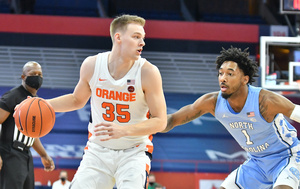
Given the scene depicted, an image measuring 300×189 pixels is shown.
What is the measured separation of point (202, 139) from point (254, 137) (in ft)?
28.0

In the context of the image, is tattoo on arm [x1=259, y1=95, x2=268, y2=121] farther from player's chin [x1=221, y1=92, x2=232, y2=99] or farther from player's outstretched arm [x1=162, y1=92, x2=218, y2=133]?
player's outstretched arm [x1=162, y1=92, x2=218, y2=133]

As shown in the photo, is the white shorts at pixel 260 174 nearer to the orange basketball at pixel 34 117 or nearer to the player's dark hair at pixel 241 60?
the player's dark hair at pixel 241 60

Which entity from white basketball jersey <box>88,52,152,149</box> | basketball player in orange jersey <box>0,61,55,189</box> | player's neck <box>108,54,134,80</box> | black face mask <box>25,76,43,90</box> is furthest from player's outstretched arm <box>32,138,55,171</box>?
player's neck <box>108,54,134,80</box>

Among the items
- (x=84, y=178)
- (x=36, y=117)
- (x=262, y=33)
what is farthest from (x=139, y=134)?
(x=262, y=33)

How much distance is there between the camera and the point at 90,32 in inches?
498

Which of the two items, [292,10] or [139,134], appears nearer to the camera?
[139,134]

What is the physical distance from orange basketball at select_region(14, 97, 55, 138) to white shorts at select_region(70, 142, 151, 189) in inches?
17.3

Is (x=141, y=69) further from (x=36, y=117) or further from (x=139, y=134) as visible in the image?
(x=36, y=117)

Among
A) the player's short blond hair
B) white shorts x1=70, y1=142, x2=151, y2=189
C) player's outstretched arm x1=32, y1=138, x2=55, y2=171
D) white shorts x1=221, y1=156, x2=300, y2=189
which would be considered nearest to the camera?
white shorts x1=70, y1=142, x2=151, y2=189

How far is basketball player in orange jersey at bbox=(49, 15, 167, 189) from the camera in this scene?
360 centimetres

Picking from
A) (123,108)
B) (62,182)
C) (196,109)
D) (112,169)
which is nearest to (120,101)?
(123,108)

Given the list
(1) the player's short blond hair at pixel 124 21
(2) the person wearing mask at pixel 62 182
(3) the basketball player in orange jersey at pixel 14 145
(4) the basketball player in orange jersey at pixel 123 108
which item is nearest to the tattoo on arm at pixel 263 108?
(4) the basketball player in orange jersey at pixel 123 108

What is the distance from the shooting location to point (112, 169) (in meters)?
3.68

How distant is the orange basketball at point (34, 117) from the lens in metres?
3.67
